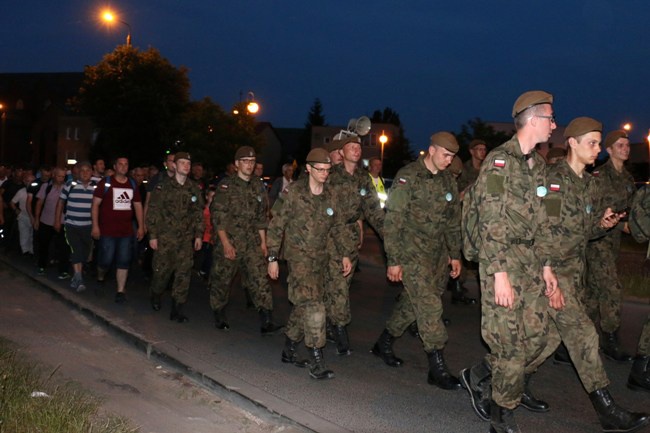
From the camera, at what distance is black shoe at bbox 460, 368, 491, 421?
19.0ft

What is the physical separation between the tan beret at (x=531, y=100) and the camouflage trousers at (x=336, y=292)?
281 centimetres

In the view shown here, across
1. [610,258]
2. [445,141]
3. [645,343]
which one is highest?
[445,141]

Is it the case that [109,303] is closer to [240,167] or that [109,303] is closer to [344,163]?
[240,167]

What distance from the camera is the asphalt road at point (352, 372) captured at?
5.93 m

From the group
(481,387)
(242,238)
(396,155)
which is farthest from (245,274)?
(396,155)

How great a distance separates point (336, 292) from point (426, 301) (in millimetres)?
1326

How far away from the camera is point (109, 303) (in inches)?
419

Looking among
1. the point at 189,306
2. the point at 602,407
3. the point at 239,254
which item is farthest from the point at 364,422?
the point at 189,306

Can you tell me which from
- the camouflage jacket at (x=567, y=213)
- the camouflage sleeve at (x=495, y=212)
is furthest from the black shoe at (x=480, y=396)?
the camouflage sleeve at (x=495, y=212)

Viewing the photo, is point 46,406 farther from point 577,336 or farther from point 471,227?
point 577,336

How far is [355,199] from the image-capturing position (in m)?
7.93

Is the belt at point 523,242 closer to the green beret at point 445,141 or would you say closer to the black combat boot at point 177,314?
the green beret at point 445,141

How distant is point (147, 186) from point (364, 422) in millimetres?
9148

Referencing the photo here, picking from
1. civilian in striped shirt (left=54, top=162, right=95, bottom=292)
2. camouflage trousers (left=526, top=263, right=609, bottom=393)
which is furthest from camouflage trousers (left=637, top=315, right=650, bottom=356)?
civilian in striped shirt (left=54, top=162, right=95, bottom=292)
